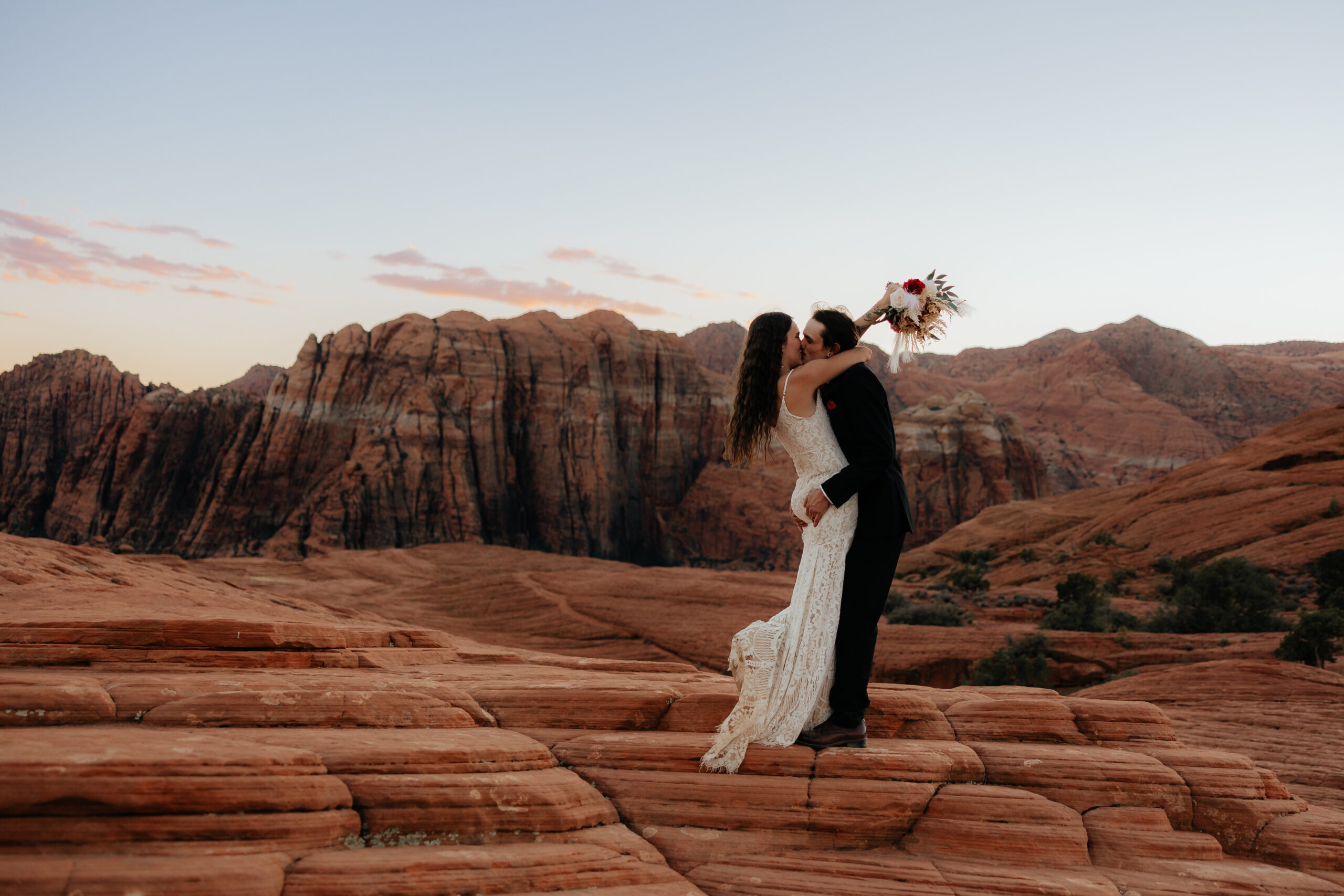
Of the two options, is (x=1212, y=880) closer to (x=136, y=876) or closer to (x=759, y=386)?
(x=759, y=386)

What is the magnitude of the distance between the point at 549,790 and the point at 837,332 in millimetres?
2874

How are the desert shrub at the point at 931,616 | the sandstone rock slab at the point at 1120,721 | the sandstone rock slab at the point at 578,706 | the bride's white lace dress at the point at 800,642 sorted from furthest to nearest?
the desert shrub at the point at 931,616 < the sandstone rock slab at the point at 1120,721 < the sandstone rock slab at the point at 578,706 < the bride's white lace dress at the point at 800,642

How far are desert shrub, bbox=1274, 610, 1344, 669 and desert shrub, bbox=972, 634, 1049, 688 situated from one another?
3.69 m

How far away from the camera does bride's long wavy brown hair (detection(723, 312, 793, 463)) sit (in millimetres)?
4660

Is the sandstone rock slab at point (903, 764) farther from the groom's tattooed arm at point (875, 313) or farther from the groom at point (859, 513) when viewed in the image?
the groom's tattooed arm at point (875, 313)

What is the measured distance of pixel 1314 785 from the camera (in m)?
7.11

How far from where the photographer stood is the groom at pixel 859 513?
15.0 feet

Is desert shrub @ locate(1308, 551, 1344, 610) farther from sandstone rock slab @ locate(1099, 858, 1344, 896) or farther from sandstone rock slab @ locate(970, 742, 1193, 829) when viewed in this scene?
sandstone rock slab @ locate(1099, 858, 1344, 896)

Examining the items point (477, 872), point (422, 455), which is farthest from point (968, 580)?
point (477, 872)

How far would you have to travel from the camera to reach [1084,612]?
18984 mm

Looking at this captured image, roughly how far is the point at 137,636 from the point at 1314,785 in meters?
9.54

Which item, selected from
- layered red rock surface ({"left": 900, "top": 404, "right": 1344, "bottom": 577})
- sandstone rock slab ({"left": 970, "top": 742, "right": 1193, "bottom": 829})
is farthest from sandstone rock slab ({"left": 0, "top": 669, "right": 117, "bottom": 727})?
layered red rock surface ({"left": 900, "top": 404, "right": 1344, "bottom": 577})

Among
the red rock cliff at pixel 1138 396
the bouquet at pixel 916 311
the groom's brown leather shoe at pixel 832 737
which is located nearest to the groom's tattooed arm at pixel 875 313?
the bouquet at pixel 916 311

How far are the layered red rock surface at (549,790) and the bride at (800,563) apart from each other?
0.21 m
